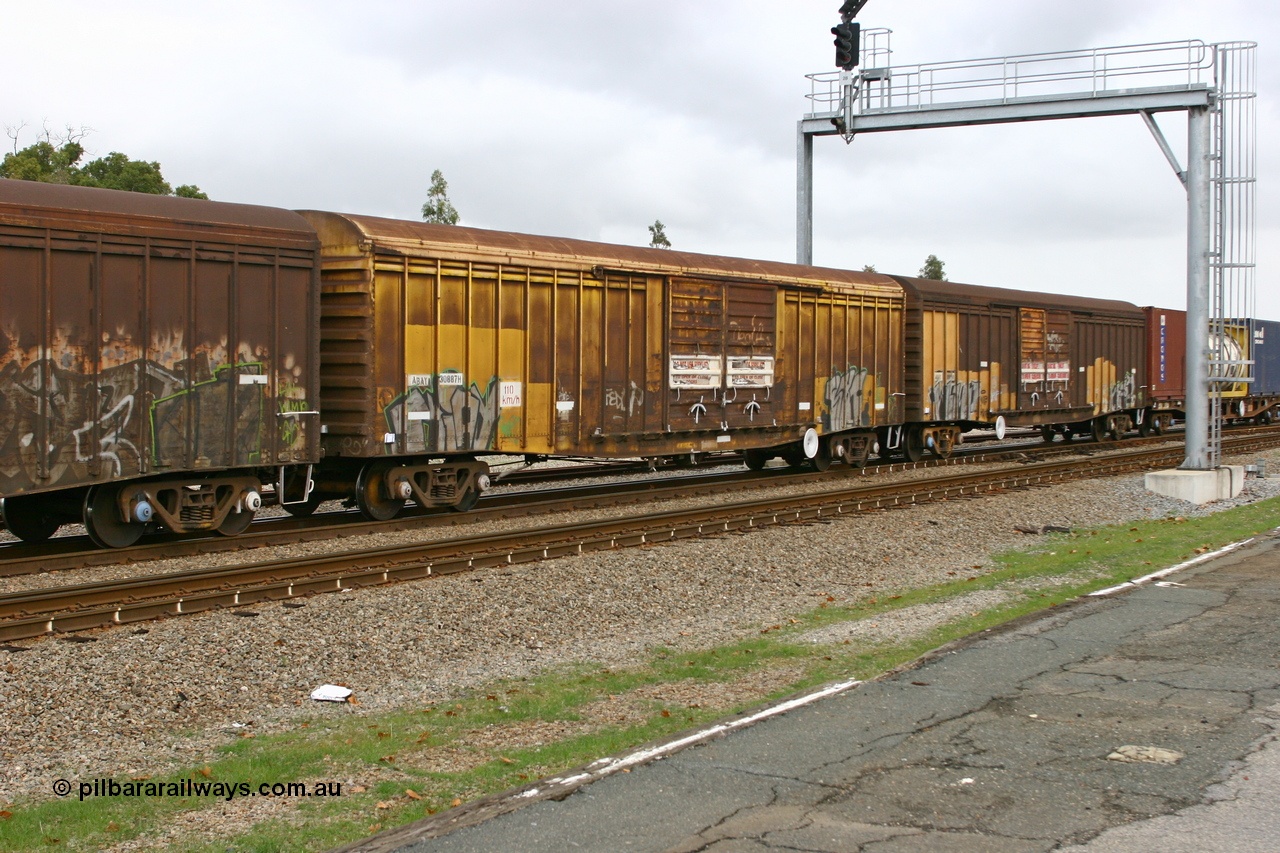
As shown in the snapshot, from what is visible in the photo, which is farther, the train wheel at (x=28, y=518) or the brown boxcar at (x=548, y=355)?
the brown boxcar at (x=548, y=355)

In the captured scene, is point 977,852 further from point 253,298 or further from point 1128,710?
point 253,298

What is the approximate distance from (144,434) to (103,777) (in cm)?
638

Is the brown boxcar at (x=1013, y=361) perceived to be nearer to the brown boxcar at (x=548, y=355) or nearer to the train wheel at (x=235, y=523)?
the brown boxcar at (x=548, y=355)

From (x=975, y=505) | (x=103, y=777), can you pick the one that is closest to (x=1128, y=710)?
(x=103, y=777)

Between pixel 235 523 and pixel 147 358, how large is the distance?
217 cm

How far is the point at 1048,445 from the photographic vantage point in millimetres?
28719

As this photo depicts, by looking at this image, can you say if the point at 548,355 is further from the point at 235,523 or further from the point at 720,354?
the point at 235,523

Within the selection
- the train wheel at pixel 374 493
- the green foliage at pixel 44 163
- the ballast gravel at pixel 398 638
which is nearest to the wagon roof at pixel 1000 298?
the ballast gravel at pixel 398 638

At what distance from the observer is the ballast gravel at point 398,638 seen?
6598 mm

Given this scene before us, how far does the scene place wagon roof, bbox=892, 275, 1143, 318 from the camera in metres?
22.9

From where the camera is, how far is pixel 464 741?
21.0ft

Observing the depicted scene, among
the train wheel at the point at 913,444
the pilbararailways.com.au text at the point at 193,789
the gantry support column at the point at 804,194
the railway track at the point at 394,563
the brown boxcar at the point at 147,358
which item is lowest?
the pilbararailways.com.au text at the point at 193,789

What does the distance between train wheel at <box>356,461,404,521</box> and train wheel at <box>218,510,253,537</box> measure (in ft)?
4.87

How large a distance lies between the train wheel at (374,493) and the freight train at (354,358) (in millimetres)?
30
